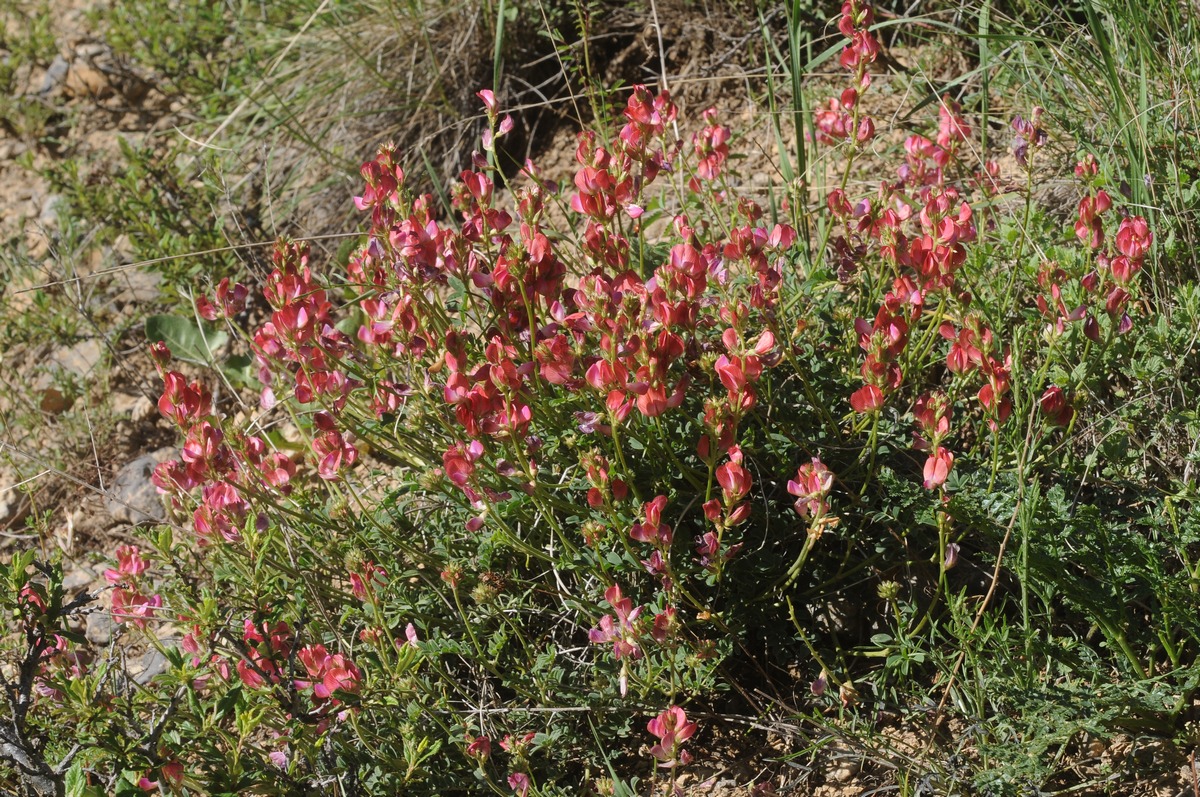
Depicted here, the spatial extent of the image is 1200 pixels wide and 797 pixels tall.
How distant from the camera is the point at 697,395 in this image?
232 centimetres

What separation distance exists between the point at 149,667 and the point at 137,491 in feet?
2.65

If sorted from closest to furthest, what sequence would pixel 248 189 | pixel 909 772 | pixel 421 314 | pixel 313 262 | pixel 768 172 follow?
pixel 909 772
pixel 421 314
pixel 768 172
pixel 313 262
pixel 248 189

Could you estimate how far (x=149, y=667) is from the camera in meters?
2.87

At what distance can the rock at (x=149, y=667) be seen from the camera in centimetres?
282

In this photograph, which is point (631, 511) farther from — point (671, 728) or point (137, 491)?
point (137, 491)

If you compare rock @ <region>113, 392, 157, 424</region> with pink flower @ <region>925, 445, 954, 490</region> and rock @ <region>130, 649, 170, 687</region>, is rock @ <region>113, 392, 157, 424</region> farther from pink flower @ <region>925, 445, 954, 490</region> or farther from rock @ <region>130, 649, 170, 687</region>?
pink flower @ <region>925, 445, 954, 490</region>

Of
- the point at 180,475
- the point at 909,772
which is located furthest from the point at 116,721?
the point at 909,772

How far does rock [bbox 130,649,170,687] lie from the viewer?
2818 mm

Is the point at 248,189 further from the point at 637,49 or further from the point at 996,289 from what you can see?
the point at 996,289

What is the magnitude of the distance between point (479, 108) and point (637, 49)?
653 mm

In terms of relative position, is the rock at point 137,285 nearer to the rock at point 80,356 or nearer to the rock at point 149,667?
the rock at point 80,356

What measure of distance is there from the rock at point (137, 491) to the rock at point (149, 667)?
0.49 m

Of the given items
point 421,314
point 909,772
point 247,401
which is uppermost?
point 421,314

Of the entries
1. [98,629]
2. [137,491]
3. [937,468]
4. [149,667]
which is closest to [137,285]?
[137,491]
